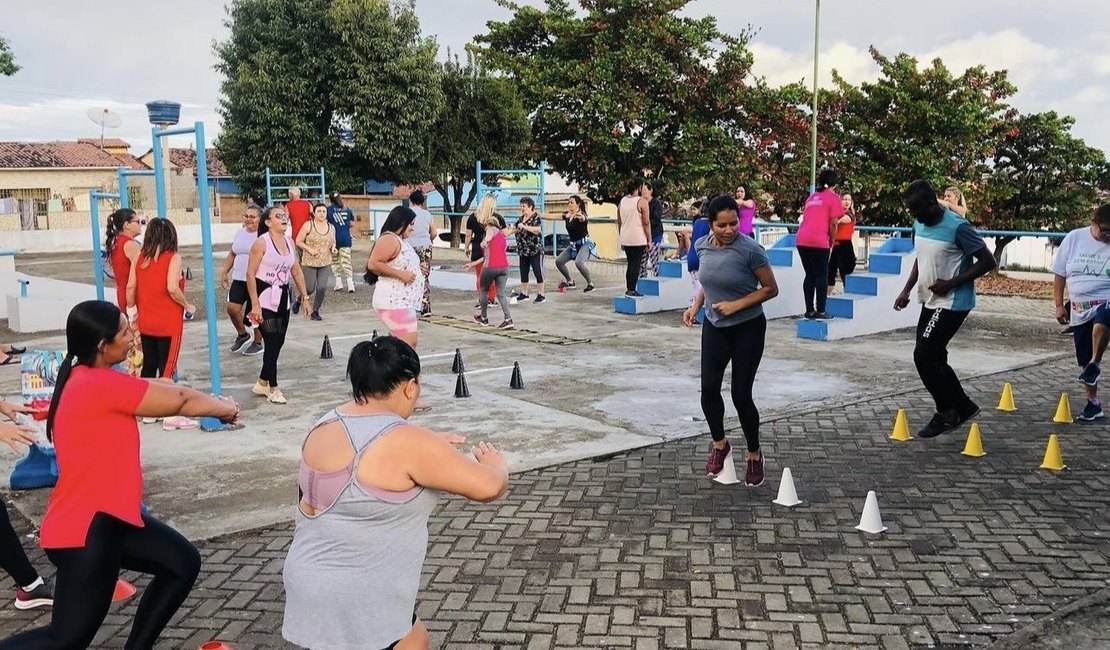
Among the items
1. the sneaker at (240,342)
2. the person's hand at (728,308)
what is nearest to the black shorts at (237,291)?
the sneaker at (240,342)

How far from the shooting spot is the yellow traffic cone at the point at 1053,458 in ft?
20.8

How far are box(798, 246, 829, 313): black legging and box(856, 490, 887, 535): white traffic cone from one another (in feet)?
22.6

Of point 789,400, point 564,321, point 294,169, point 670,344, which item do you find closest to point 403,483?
point 789,400

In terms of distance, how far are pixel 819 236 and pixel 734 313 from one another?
20.2ft

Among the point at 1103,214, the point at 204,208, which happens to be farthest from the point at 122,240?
the point at 1103,214

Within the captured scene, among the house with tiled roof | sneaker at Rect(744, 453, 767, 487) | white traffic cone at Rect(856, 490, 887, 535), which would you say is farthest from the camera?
the house with tiled roof

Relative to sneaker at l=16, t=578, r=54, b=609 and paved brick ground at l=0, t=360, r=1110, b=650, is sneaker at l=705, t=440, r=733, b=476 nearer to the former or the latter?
paved brick ground at l=0, t=360, r=1110, b=650

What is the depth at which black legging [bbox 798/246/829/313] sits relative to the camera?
1188 centimetres

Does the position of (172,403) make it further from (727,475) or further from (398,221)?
(398,221)

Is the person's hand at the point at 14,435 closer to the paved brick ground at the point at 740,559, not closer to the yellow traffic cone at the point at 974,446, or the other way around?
the paved brick ground at the point at 740,559

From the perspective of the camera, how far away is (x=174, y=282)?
23.0 feet

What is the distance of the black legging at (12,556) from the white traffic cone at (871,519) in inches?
163

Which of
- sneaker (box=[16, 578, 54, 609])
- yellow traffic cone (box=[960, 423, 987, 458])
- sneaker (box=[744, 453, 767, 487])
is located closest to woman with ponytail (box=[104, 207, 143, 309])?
sneaker (box=[16, 578, 54, 609])

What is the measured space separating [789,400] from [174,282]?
16.8 ft
